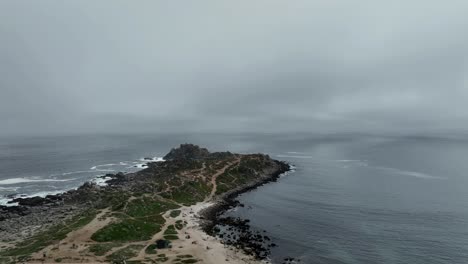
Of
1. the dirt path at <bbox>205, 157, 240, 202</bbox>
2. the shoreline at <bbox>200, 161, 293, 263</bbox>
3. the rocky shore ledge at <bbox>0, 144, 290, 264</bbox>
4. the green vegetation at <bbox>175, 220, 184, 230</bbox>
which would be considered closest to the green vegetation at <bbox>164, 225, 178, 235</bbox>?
the rocky shore ledge at <bbox>0, 144, 290, 264</bbox>

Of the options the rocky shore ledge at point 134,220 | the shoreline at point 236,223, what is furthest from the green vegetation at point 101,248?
the shoreline at point 236,223

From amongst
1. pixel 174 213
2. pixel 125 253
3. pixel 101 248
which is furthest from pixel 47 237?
pixel 174 213

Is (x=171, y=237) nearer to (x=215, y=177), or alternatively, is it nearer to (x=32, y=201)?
(x=215, y=177)

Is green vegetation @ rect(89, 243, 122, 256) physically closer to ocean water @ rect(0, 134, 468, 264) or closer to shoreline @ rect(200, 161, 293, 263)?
shoreline @ rect(200, 161, 293, 263)

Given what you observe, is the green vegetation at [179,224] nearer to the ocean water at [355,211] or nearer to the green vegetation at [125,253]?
the green vegetation at [125,253]

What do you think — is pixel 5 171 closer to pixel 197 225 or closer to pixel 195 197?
pixel 195 197

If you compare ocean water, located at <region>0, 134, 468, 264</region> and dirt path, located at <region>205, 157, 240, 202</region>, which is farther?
dirt path, located at <region>205, 157, 240, 202</region>

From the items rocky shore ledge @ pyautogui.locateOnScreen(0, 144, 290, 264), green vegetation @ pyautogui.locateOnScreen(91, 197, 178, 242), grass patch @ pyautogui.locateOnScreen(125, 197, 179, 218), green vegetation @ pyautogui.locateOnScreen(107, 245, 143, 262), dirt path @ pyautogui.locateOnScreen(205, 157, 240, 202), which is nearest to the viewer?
green vegetation @ pyautogui.locateOnScreen(107, 245, 143, 262)
